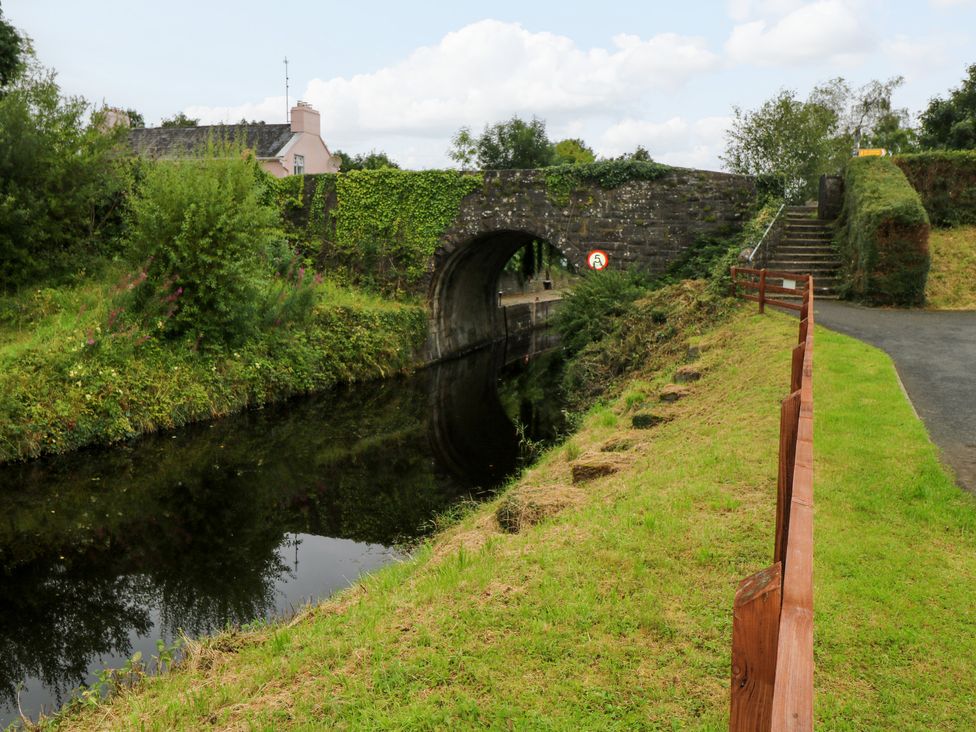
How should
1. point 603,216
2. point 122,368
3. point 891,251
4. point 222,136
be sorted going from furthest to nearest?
1. point 222,136
2. point 603,216
3. point 891,251
4. point 122,368

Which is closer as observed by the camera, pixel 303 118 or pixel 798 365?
pixel 798 365

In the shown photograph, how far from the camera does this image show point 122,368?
44.5 feet

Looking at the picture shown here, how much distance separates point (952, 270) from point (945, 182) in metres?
4.30

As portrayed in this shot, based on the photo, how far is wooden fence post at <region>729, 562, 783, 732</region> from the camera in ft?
5.30

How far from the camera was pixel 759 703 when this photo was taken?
1.73m

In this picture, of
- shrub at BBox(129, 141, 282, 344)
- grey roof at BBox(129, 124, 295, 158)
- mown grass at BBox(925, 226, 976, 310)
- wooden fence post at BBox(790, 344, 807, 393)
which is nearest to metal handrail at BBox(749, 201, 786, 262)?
mown grass at BBox(925, 226, 976, 310)

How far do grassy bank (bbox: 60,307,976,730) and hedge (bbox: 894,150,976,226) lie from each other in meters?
15.6

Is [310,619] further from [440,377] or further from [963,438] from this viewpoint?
[440,377]

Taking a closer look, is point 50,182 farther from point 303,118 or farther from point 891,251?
point 303,118

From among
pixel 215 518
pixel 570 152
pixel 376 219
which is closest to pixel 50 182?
pixel 376 219

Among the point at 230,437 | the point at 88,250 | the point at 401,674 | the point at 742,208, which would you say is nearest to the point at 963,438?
the point at 401,674

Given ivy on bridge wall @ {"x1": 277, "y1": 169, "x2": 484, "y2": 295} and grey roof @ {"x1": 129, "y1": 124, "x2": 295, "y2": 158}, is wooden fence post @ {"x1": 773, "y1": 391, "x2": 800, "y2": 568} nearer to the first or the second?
ivy on bridge wall @ {"x1": 277, "y1": 169, "x2": 484, "y2": 295}

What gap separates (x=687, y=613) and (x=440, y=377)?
55.1 ft

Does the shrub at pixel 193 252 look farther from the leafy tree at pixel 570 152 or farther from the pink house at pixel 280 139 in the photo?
the leafy tree at pixel 570 152
